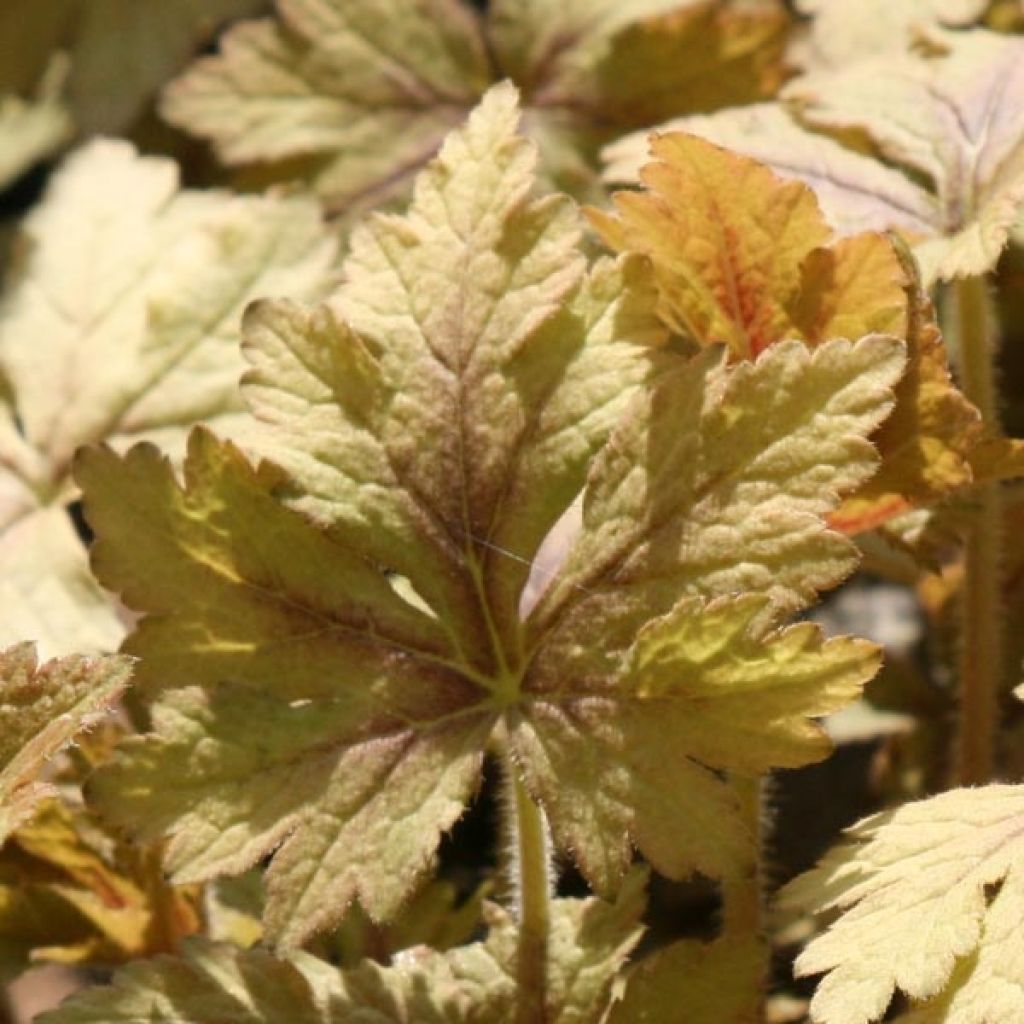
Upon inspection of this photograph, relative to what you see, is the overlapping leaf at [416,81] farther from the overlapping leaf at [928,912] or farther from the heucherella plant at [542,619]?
the overlapping leaf at [928,912]

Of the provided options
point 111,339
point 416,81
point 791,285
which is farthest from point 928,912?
point 416,81

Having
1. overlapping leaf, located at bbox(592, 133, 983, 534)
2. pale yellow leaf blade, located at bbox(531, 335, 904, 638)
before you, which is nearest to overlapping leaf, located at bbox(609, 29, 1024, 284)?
overlapping leaf, located at bbox(592, 133, 983, 534)

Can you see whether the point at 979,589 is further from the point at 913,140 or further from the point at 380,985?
the point at 380,985

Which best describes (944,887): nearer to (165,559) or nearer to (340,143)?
(165,559)

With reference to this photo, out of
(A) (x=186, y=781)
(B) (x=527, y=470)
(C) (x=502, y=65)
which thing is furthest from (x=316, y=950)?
(C) (x=502, y=65)

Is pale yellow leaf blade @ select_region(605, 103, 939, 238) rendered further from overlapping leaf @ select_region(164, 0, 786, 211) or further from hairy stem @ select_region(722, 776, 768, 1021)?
hairy stem @ select_region(722, 776, 768, 1021)

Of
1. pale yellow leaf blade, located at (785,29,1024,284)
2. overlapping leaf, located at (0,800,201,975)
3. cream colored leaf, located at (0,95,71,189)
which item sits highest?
cream colored leaf, located at (0,95,71,189)
